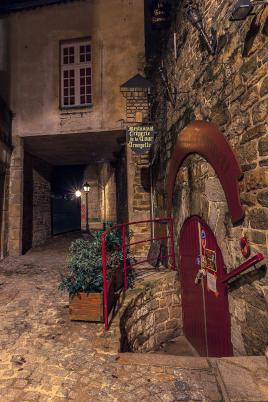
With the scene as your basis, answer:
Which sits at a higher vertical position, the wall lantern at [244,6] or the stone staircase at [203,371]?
the wall lantern at [244,6]

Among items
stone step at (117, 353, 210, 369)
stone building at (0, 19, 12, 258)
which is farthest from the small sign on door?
stone building at (0, 19, 12, 258)

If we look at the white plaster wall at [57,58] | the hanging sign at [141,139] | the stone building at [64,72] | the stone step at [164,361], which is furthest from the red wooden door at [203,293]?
the white plaster wall at [57,58]

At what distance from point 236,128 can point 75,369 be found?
10.4 ft

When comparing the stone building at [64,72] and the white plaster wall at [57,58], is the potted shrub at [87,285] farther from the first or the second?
the white plaster wall at [57,58]

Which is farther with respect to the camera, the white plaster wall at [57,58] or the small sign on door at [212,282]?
the white plaster wall at [57,58]

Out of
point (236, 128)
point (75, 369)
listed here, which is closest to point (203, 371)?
point (75, 369)

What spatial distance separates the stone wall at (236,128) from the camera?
2.55 meters

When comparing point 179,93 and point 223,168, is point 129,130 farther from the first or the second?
point 223,168

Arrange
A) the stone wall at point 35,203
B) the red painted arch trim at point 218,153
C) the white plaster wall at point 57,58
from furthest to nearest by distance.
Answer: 1. the stone wall at point 35,203
2. the white plaster wall at point 57,58
3. the red painted arch trim at point 218,153

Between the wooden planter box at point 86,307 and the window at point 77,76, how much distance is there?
698 centimetres

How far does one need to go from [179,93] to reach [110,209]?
1051 centimetres

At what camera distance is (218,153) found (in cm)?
326

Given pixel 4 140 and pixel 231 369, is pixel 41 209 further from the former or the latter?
pixel 231 369

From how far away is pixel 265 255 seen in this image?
2.52 metres
